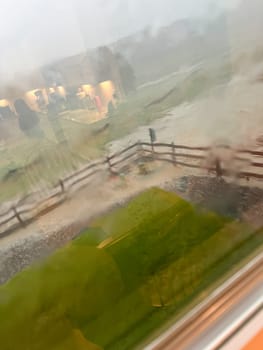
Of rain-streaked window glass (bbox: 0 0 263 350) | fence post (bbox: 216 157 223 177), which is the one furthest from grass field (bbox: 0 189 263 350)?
fence post (bbox: 216 157 223 177)

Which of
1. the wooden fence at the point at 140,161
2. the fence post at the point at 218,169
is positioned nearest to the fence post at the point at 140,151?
the wooden fence at the point at 140,161

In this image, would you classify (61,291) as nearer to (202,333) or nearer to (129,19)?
(202,333)

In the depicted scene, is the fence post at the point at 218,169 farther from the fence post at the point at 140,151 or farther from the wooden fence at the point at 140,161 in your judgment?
the fence post at the point at 140,151

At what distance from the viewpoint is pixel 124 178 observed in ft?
2.58

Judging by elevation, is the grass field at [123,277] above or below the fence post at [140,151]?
below

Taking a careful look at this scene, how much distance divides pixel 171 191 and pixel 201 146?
0.44 feet

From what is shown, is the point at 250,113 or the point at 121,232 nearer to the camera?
the point at 121,232

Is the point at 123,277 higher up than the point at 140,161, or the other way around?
the point at 140,161

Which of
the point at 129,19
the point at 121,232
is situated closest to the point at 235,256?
the point at 121,232

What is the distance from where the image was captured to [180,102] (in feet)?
2.83

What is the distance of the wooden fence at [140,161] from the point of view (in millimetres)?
666

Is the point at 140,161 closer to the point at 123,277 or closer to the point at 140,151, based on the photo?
the point at 140,151

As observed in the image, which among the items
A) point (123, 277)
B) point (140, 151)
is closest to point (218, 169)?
point (140, 151)

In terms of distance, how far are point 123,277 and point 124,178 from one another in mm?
177
